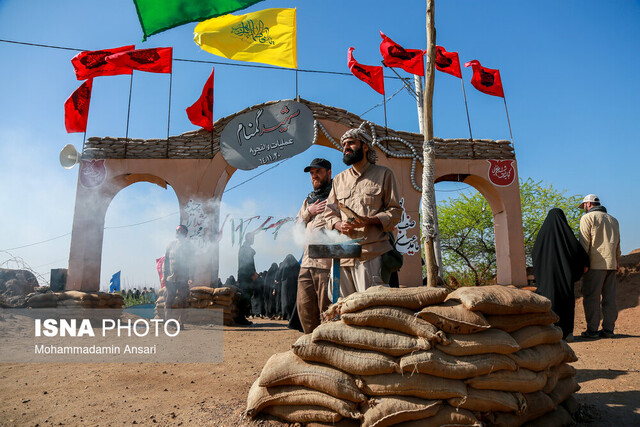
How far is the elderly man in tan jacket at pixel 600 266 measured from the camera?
5520 mm

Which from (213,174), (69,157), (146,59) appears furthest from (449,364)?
(146,59)

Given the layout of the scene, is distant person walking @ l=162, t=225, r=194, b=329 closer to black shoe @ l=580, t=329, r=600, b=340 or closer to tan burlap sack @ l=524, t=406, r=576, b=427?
tan burlap sack @ l=524, t=406, r=576, b=427

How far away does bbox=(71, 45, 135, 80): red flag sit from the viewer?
9.98 meters

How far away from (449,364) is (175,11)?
200 inches

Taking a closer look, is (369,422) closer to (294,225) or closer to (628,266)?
(294,225)

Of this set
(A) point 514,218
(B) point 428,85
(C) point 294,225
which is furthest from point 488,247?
(C) point 294,225

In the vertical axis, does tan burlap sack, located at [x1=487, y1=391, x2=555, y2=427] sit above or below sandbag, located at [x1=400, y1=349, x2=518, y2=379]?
below

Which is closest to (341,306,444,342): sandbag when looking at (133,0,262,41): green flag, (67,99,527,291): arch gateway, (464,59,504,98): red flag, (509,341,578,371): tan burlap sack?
(509,341,578,371): tan burlap sack

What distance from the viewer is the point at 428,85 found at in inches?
232

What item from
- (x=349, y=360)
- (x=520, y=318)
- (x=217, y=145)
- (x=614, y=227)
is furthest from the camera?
(x=217, y=145)

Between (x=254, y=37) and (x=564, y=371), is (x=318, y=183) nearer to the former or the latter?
(x=564, y=371)

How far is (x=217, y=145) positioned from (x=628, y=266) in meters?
10.3

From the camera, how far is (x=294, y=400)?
223cm

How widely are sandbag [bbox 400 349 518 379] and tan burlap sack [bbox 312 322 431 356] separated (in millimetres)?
51
